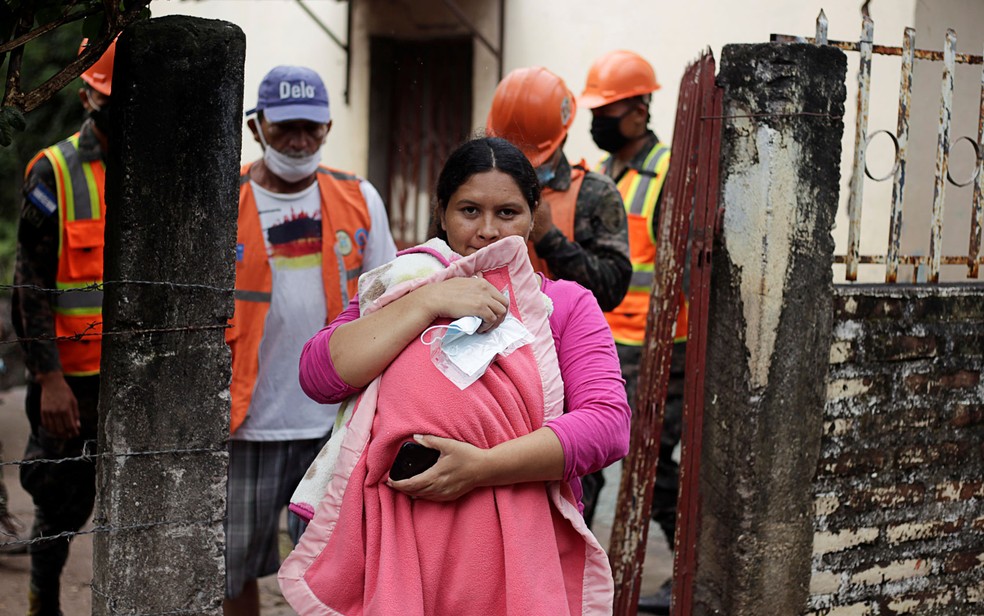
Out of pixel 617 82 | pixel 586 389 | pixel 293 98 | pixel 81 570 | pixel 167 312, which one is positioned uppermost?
pixel 617 82

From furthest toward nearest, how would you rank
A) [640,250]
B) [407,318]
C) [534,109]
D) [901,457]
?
[640,250]
[534,109]
[901,457]
[407,318]

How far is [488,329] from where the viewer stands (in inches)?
88.7

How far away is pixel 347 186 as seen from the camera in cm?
418

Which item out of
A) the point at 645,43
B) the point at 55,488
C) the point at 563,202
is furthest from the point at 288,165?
the point at 645,43

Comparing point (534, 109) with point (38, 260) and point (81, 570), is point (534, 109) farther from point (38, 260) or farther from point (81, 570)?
point (81, 570)

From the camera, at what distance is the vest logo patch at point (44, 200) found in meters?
4.02

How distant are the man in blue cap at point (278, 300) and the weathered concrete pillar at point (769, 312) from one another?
1.37m

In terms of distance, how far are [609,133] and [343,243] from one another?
82.7 inches

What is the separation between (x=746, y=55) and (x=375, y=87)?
6136mm

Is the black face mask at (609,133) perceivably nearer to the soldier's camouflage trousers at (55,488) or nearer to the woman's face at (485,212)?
the soldier's camouflage trousers at (55,488)

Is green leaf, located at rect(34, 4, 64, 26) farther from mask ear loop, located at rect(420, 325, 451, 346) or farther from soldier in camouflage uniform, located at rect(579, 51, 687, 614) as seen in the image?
soldier in camouflage uniform, located at rect(579, 51, 687, 614)

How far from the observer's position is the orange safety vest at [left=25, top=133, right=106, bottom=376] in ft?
13.2

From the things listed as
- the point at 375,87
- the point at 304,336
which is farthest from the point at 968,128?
the point at 375,87

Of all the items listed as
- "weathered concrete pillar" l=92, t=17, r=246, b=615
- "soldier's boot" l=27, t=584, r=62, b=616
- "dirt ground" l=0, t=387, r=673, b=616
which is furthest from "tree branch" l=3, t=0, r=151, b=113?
"soldier's boot" l=27, t=584, r=62, b=616
